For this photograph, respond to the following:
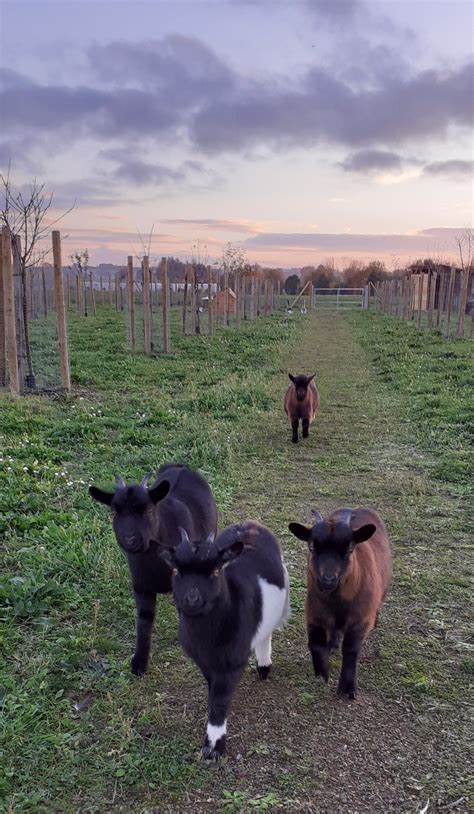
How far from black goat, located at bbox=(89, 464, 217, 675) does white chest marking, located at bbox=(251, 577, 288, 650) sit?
0.62 metres

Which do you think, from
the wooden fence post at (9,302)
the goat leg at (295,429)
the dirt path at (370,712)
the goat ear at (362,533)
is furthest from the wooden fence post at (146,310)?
the goat ear at (362,533)

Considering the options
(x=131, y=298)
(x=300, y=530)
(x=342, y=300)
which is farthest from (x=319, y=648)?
(x=342, y=300)

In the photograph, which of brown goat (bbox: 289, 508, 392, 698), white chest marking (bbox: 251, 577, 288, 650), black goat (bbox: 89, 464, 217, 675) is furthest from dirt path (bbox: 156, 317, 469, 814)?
black goat (bbox: 89, 464, 217, 675)

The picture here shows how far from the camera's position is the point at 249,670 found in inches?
159

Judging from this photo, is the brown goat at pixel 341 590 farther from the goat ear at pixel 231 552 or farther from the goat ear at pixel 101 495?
the goat ear at pixel 101 495

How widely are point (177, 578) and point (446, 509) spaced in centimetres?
395

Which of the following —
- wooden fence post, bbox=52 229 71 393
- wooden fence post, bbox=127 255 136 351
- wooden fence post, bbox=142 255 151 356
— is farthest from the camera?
wooden fence post, bbox=127 255 136 351

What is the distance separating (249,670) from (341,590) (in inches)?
33.7

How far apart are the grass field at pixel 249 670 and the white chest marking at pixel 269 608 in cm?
39

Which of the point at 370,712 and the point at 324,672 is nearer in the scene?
the point at 370,712

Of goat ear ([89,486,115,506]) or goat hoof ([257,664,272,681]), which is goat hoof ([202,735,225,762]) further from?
goat ear ([89,486,115,506])

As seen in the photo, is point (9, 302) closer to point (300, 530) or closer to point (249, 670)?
point (249, 670)

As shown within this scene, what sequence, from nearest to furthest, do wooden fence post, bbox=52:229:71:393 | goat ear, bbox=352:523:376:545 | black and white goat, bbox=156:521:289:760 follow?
black and white goat, bbox=156:521:289:760
goat ear, bbox=352:523:376:545
wooden fence post, bbox=52:229:71:393

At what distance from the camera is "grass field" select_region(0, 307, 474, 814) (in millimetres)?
3082
